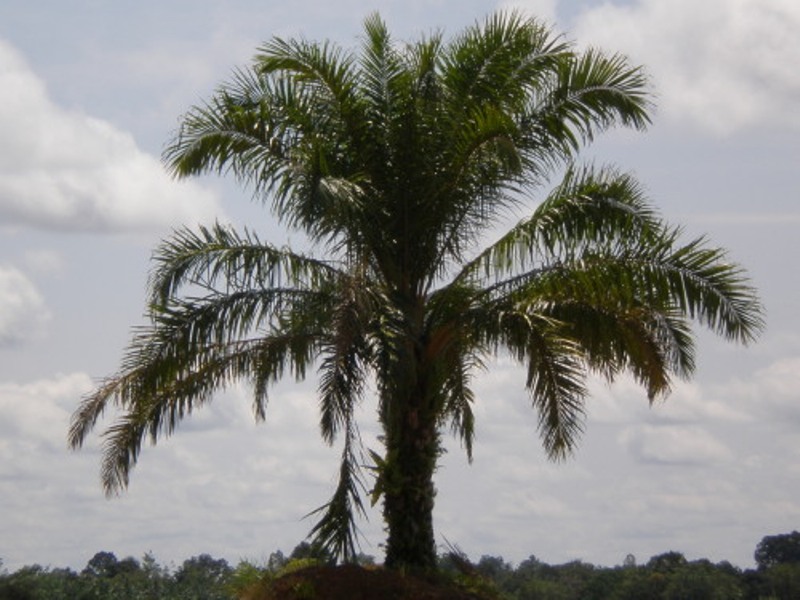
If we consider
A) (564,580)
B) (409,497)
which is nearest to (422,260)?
(409,497)

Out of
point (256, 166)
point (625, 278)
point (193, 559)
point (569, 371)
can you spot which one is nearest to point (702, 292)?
point (625, 278)

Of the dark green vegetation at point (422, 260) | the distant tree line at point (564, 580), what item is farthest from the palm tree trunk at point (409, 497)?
the distant tree line at point (564, 580)

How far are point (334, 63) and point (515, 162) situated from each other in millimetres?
3324

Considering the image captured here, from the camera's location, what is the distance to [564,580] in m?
66.0

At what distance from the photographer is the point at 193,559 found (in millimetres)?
61156

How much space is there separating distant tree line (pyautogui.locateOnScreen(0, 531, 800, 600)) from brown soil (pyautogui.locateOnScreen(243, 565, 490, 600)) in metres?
15.6

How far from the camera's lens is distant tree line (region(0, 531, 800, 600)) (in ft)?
150

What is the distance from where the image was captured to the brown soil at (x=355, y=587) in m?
17.0

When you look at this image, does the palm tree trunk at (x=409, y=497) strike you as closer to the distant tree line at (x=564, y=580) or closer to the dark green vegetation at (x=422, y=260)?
the dark green vegetation at (x=422, y=260)

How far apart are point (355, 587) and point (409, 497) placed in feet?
4.99

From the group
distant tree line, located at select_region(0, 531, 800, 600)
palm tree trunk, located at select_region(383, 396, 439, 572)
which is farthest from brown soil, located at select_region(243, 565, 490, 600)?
distant tree line, located at select_region(0, 531, 800, 600)

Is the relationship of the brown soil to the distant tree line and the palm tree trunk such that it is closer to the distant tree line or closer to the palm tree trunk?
the palm tree trunk

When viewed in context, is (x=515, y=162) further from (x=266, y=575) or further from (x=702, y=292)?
(x=266, y=575)

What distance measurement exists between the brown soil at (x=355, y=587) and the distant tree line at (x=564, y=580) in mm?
15643
